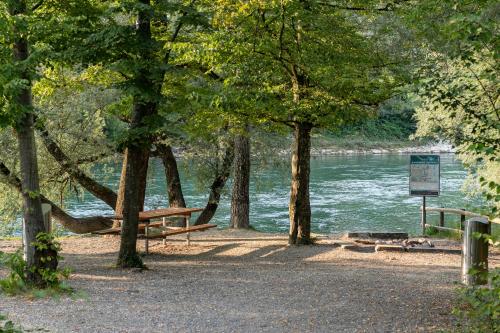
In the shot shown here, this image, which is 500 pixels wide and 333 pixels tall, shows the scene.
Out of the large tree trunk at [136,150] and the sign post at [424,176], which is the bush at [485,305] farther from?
the sign post at [424,176]

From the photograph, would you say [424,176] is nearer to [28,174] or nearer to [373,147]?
[28,174]

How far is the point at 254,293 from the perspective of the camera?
796cm

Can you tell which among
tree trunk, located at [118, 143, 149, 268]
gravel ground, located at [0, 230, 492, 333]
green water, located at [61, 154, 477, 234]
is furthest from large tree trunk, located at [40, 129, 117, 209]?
tree trunk, located at [118, 143, 149, 268]

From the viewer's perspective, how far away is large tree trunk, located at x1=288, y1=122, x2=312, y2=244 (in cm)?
1202

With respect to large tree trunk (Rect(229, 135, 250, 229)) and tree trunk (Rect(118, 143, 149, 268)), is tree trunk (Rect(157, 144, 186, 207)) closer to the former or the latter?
large tree trunk (Rect(229, 135, 250, 229))

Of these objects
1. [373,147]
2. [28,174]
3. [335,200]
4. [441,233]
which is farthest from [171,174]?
[373,147]

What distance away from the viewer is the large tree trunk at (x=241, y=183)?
16.0 m

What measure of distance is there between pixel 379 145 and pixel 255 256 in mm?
47523

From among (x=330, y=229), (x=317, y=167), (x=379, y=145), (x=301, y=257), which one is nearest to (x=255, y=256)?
(x=301, y=257)

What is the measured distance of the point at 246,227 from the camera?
16094 millimetres

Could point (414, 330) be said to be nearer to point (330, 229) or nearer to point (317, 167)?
point (330, 229)

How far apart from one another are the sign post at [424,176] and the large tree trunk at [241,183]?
4216 mm

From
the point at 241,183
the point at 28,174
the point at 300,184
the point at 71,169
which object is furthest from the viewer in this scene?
the point at 241,183

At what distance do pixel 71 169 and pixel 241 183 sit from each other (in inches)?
169
